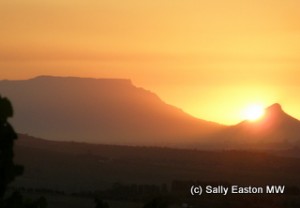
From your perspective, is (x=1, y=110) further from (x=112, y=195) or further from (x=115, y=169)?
(x=115, y=169)

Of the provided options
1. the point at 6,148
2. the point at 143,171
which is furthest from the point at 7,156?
the point at 143,171

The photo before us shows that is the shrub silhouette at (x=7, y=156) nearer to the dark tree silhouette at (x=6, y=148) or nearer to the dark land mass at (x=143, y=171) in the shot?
the dark tree silhouette at (x=6, y=148)

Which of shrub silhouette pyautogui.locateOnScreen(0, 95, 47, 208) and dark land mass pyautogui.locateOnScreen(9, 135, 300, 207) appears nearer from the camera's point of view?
shrub silhouette pyautogui.locateOnScreen(0, 95, 47, 208)

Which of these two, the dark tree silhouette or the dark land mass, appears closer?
the dark tree silhouette

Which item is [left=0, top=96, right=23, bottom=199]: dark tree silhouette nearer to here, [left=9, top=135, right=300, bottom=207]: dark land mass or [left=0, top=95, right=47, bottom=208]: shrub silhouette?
[left=0, top=95, right=47, bottom=208]: shrub silhouette

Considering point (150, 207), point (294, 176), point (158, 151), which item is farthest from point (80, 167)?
point (150, 207)

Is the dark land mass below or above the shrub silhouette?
above

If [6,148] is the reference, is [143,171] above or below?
above

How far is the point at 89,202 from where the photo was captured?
203 feet

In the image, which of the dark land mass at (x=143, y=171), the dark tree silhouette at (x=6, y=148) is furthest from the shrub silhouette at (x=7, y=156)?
the dark land mass at (x=143, y=171)

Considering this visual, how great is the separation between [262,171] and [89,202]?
164 feet

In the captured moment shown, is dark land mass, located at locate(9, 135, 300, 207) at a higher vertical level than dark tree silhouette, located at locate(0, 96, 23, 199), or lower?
higher

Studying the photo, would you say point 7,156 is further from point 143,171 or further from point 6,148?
point 143,171

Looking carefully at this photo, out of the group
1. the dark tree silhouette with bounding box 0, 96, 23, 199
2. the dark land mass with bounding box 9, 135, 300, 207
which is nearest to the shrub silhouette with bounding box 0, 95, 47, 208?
the dark tree silhouette with bounding box 0, 96, 23, 199
